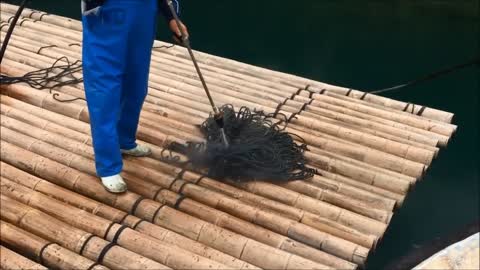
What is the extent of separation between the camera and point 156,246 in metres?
2.95

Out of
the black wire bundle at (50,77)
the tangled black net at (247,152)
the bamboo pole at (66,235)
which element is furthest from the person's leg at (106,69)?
the black wire bundle at (50,77)

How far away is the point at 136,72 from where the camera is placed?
327 cm

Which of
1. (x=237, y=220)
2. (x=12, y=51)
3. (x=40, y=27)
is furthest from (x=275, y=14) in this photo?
(x=237, y=220)

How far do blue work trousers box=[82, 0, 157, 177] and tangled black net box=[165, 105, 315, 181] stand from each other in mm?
637

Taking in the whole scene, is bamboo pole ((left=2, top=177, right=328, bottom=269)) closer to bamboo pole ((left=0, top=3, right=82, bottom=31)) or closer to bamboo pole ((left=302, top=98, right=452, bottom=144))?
bamboo pole ((left=302, top=98, right=452, bottom=144))

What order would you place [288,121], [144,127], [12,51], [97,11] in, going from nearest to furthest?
[97,11]
[144,127]
[288,121]
[12,51]

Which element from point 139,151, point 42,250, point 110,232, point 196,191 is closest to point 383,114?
point 196,191

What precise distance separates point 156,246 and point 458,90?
28.9 ft

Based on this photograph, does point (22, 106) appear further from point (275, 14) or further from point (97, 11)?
point (275, 14)

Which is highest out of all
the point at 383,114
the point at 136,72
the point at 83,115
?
the point at 383,114

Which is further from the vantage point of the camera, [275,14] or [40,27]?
[275,14]

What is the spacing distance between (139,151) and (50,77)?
5.39 ft

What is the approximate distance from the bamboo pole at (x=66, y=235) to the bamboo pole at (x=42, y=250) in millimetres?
41

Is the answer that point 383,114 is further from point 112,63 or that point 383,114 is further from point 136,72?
point 112,63
